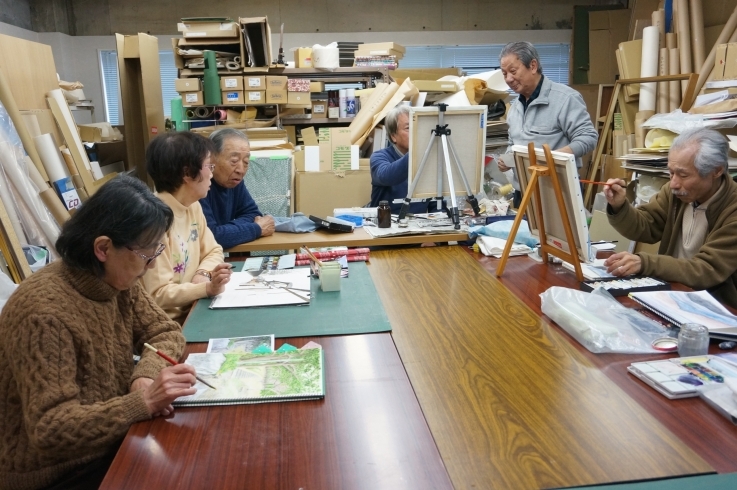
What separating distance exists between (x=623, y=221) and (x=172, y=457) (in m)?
2.03

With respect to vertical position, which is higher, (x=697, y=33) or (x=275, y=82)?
(x=697, y=33)

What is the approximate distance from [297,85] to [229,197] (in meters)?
2.62

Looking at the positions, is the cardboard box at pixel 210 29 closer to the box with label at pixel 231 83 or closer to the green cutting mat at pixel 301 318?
the box with label at pixel 231 83

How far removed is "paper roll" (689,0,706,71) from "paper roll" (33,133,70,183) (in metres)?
4.91

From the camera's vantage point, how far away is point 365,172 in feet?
15.7

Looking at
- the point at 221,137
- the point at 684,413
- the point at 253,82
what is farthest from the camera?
the point at 253,82

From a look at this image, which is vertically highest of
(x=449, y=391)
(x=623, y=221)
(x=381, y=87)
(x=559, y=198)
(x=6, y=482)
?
(x=381, y=87)

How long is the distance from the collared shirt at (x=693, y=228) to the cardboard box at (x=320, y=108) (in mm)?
3973

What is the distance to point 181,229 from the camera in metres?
2.18

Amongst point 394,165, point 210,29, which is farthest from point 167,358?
point 210,29

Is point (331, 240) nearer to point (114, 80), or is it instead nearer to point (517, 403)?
point (517, 403)

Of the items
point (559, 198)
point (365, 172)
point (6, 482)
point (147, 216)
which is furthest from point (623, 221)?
point (365, 172)

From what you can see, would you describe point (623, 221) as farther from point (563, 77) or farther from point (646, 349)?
point (563, 77)

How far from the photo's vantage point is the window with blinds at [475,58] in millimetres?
7430
